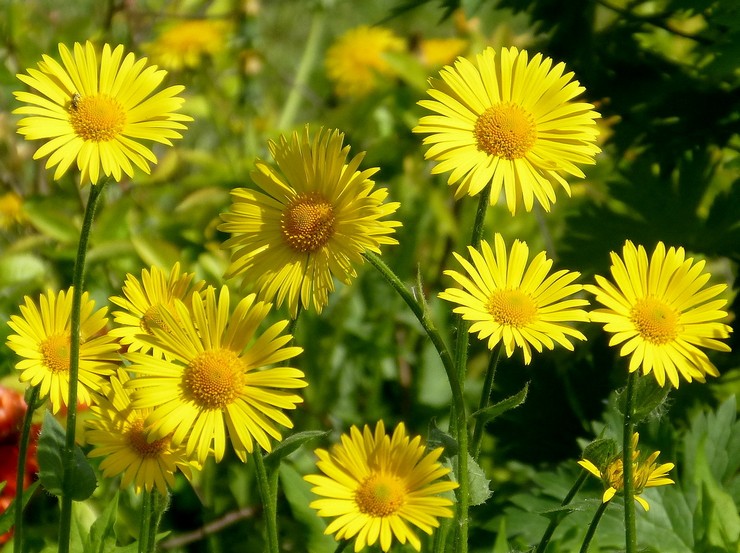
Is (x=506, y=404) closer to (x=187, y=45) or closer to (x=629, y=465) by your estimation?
(x=629, y=465)

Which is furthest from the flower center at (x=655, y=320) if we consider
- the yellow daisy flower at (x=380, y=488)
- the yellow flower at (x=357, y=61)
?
the yellow flower at (x=357, y=61)

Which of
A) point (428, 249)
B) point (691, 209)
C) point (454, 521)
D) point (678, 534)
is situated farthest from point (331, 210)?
point (428, 249)

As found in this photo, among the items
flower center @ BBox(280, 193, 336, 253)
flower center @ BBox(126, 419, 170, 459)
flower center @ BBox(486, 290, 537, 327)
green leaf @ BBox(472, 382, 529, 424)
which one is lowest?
green leaf @ BBox(472, 382, 529, 424)

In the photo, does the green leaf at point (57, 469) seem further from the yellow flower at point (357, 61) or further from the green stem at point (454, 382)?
the yellow flower at point (357, 61)

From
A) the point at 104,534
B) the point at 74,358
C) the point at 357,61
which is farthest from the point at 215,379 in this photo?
the point at 357,61

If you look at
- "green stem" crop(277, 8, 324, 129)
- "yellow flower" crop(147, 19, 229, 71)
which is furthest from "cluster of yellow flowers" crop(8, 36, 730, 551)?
"green stem" crop(277, 8, 324, 129)

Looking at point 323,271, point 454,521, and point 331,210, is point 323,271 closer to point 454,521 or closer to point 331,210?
point 331,210

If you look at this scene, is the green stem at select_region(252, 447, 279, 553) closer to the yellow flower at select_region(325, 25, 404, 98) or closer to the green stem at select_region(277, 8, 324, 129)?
the green stem at select_region(277, 8, 324, 129)
